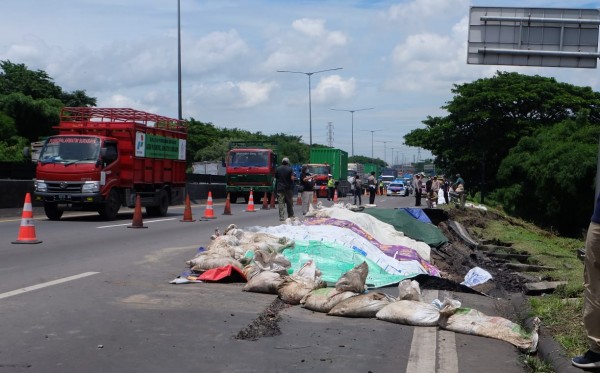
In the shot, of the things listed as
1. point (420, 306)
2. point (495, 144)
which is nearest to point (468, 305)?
point (420, 306)

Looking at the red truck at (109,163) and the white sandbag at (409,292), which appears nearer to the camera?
the white sandbag at (409,292)

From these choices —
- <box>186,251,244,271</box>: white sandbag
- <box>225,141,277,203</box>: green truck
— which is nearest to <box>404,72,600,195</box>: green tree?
<box>225,141,277,203</box>: green truck

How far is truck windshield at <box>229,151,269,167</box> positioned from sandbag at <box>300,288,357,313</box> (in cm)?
2735

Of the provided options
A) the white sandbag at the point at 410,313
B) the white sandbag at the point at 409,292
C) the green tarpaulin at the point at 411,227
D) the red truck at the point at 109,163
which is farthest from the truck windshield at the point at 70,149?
the white sandbag at the point at 410,313

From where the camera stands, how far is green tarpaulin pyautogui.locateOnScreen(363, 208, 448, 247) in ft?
48.5

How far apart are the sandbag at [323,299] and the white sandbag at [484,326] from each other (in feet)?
3.78

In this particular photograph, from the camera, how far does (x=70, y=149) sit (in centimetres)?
1956

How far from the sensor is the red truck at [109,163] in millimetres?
19234

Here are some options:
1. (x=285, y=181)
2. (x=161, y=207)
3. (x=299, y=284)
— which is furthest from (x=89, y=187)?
(x=299, y=284)

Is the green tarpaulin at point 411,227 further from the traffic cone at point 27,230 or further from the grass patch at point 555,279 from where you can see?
the traffic cone at point 27,230

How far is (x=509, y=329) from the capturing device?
6695 mm

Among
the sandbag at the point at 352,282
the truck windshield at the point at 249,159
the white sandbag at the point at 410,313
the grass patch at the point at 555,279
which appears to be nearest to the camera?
the grass patch at the point at 555,279

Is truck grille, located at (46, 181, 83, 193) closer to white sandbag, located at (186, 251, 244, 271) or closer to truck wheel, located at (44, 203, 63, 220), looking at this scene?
truck wheel, located at (44, 203, 63, 220)

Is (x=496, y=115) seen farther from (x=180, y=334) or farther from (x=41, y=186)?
(x=180, y=334)
